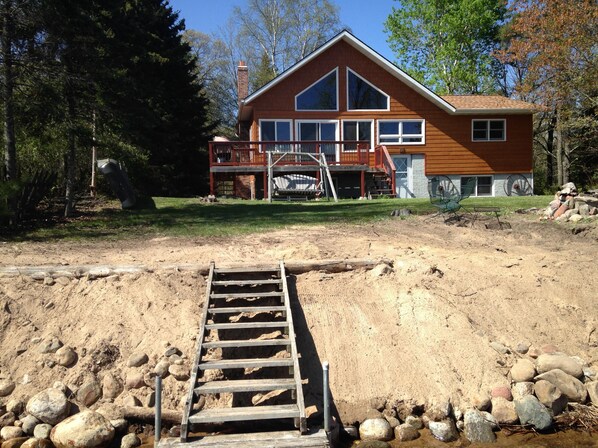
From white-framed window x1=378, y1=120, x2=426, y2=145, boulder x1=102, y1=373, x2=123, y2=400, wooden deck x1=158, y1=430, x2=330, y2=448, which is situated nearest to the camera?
wooden deck x1=158, y1=430, x2=330, y2=448

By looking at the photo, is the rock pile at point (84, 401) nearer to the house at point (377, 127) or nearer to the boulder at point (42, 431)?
the boulder at point (42, 431)

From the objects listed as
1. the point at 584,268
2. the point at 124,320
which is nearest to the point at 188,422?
the point at 124,320

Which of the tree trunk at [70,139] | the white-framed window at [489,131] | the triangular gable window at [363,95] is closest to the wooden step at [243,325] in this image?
the tree trunk at [70,139]

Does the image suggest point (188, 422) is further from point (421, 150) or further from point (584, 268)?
point (421, 150)

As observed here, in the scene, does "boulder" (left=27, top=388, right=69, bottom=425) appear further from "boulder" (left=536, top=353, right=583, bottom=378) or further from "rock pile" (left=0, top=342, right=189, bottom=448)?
"boulder" (left=536, top=353, right=583, bottom=378)

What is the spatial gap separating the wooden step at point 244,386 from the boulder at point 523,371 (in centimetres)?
282

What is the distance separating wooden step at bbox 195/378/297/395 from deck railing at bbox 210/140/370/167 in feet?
52.8

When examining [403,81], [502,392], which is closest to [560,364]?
[502,392]

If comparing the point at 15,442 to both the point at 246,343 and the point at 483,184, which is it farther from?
the point at 483,184

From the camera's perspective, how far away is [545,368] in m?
6.51

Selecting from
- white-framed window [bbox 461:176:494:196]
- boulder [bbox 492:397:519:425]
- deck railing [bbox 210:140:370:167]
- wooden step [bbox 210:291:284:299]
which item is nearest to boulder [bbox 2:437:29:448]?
wooden step [bbox 210:291:284:299]

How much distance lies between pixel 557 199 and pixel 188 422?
1038 cm

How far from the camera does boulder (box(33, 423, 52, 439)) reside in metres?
5.62

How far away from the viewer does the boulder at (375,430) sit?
18.6 ft
